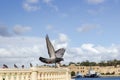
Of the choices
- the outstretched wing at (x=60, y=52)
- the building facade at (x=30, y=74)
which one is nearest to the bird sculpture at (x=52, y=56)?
the outstretched wing at (x=60, y=52)

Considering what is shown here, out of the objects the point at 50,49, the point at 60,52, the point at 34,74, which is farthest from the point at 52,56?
the point at 34,74

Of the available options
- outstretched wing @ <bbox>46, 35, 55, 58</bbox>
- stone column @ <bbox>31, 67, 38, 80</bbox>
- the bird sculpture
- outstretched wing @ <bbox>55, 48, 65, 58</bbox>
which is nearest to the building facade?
stone column @ <bbox>31, 67, 38, 80</bbox>

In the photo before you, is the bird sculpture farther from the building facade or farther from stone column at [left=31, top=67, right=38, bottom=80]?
stone column at [left=31, top=67, right=38, bottom=80]

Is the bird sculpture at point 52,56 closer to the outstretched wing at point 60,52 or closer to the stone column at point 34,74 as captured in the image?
the outstretched wing at point 60,52

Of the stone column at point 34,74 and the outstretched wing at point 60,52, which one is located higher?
the outstretched wing at point 60,52

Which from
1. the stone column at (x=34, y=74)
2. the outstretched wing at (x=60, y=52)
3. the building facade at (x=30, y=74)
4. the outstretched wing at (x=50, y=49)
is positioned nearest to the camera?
the building facade at (x=30, y=74)

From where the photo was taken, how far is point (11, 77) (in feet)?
207

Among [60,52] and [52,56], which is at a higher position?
[60,52]

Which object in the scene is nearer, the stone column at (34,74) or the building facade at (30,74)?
the building facade at (30,74)

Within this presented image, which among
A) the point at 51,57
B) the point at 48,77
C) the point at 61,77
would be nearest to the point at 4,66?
the point at 48,77

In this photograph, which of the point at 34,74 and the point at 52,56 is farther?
the point at 52,56

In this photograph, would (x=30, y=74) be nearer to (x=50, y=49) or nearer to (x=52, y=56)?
(x=52, y=56)

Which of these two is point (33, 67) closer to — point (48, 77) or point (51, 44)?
point (48, 77)

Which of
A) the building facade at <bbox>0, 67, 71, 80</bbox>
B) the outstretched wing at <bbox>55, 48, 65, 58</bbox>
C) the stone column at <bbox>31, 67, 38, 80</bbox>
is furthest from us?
the outstretched wing at <bbox>55, 48, 65, 58</bbox>
